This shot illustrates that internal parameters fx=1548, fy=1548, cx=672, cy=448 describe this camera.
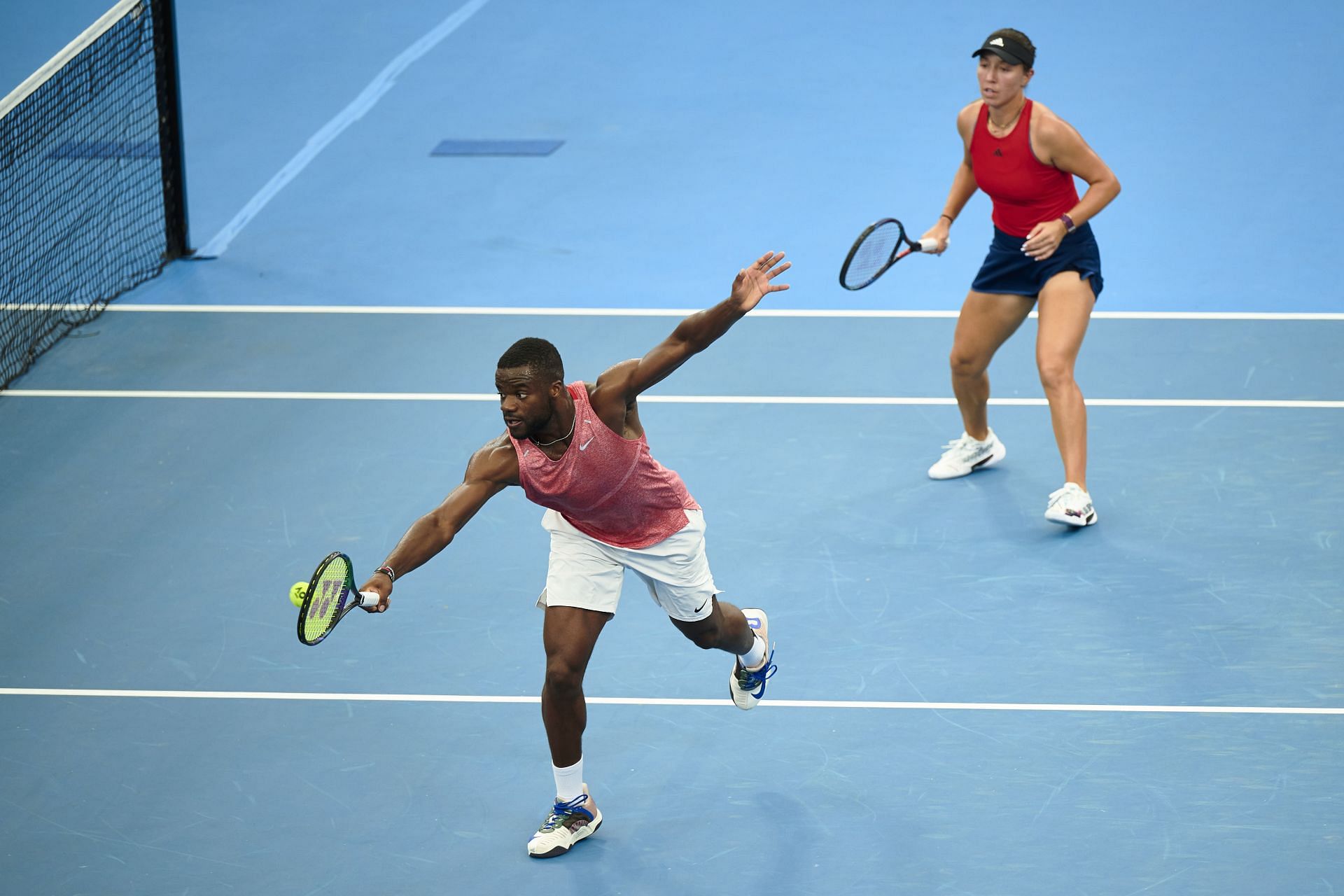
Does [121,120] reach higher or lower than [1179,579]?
higher

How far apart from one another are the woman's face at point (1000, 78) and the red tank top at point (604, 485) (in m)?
2.60

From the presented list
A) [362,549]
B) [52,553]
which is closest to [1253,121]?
[362,549]

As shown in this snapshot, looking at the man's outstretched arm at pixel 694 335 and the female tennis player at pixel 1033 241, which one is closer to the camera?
the man's outstretched arm at pixel 694 335

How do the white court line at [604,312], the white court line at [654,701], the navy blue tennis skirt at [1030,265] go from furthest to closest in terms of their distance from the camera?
the white court line at [604,312] < the navy blue tennis skirt at [1030,265] < the white court line at [654,701]

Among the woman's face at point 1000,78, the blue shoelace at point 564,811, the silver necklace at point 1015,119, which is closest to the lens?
the blue shoelace at point 564,811

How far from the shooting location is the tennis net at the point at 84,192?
9.21 metres

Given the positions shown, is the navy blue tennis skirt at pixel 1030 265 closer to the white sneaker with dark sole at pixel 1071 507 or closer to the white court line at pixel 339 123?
the white sneaker with dark sole at pixel 1071 507

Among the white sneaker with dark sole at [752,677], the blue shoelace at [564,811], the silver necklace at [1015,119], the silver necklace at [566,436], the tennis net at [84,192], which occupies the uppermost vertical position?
the silver necklace at [1015,119]

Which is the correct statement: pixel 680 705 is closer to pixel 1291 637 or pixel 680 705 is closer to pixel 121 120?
pixel 1291 637

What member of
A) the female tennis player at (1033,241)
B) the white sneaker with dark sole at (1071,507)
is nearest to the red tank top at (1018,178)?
the female tennis player at (1033,241)

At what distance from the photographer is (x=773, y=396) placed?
8.09 metres

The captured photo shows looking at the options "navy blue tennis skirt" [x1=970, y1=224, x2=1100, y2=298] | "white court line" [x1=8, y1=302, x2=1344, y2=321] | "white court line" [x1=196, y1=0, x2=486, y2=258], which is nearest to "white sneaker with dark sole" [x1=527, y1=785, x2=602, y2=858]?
"navy blue tennis skirt" [x1=970, y1=224, x2=1100, y2=298]

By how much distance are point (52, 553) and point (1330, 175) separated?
27.2ft

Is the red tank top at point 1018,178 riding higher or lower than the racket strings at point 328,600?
higher
